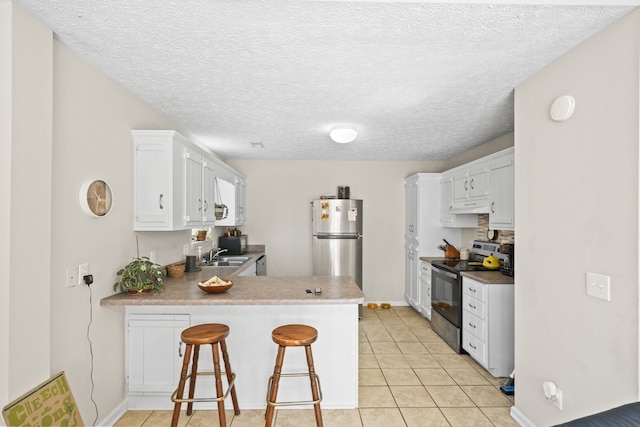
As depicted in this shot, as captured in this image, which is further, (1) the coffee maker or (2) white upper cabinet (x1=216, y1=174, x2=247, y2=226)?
(2) white upper cabinet (x1=216, y1=174, x2=247, y2=226)

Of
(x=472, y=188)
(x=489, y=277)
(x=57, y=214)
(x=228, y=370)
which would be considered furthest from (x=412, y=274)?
(x=57, y=214)

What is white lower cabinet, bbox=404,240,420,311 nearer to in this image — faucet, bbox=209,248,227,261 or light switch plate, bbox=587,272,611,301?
faucet, bbox=209,248,227,261

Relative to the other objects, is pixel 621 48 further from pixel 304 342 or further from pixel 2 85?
pixel 2 85

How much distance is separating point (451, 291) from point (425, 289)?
94cm

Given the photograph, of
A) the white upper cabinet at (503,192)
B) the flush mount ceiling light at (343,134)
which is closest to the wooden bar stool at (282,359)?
the flush mount ceiling light at (343,134)

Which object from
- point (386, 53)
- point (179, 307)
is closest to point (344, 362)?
point (179, 307)

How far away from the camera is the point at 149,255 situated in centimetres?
283

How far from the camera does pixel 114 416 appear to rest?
2.30m

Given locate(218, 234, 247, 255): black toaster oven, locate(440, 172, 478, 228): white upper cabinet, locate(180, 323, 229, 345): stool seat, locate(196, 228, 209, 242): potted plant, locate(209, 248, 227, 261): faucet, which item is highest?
locate(440, 172, 478, 228): white upper cabinet

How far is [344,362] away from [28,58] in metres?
2.63

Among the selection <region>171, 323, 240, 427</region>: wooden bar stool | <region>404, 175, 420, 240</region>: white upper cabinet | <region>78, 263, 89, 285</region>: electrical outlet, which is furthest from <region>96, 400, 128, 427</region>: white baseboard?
<region>404, 175, 420, 240</region>: white upper cabinet

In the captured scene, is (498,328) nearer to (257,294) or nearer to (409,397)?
(409,397)

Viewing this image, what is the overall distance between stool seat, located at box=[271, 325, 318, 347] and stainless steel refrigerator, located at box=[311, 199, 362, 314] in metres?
2.63

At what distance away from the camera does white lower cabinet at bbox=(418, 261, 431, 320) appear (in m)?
4.40
